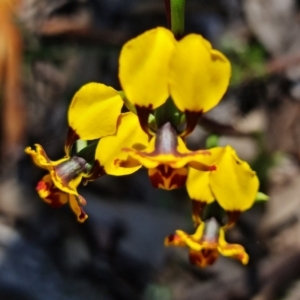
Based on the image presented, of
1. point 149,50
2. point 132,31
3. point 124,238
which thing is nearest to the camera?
point 149,50

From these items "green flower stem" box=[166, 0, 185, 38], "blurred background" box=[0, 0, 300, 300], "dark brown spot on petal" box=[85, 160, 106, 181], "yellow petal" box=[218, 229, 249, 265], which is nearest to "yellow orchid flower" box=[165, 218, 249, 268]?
"yellow petal" box=[218, 229, 249, 265]

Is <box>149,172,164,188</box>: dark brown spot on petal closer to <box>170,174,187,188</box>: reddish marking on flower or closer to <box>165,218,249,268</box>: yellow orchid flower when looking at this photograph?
<box>170,174,187,188</box>: reddish marking on flower

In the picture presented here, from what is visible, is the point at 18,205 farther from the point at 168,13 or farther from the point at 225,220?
the point at 168,13

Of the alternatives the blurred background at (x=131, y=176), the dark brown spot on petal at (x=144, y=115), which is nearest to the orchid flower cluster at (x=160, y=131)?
the dark brown spot on petal at (x=144, y=115)

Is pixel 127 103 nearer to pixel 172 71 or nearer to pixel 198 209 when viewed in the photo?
pixel 172 71

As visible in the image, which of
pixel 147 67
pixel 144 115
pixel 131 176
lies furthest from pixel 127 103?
pixel 131 176

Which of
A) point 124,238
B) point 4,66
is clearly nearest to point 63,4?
point 4,66
